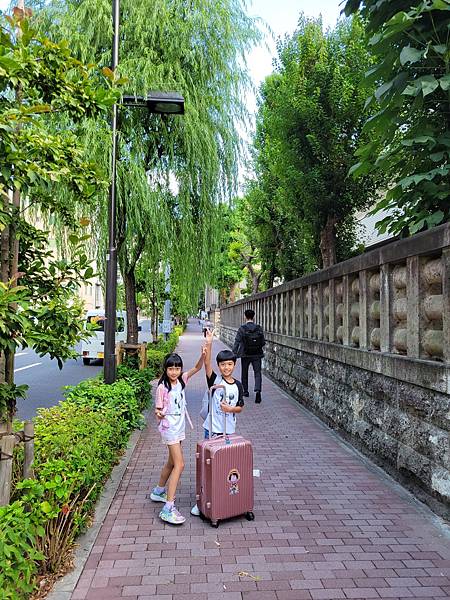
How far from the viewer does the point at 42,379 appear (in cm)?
1534

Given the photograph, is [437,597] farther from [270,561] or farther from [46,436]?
[46,436]

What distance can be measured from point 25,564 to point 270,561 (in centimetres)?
175

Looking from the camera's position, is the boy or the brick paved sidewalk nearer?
the brick paved sidewalk

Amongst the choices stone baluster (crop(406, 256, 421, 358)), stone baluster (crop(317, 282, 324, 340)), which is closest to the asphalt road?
stone baluster (crop(317, 282, 324, 340))

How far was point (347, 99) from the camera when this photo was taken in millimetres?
10492

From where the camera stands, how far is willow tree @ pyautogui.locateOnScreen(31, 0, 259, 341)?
8.78 metres

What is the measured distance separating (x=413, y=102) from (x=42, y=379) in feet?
43.4

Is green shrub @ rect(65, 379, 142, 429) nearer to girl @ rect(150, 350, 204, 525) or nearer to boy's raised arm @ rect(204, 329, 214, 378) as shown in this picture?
girl @ rect(150, 350, 204, 525)

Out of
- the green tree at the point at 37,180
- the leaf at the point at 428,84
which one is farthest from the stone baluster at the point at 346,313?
the green tree at the point at 37,180

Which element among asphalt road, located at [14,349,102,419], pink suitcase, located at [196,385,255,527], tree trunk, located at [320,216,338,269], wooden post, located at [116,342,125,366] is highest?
tree trunk, located at [320,216,338,269]

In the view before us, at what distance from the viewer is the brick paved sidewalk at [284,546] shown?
3381 millimetres

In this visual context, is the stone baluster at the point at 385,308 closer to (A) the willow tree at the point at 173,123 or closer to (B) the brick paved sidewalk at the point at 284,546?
(B) the brick paved sidewalk at the point at 284,546

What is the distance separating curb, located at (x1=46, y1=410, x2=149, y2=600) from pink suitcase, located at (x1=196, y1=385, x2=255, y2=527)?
35.7 inches

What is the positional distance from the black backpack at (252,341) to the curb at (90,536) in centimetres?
452
